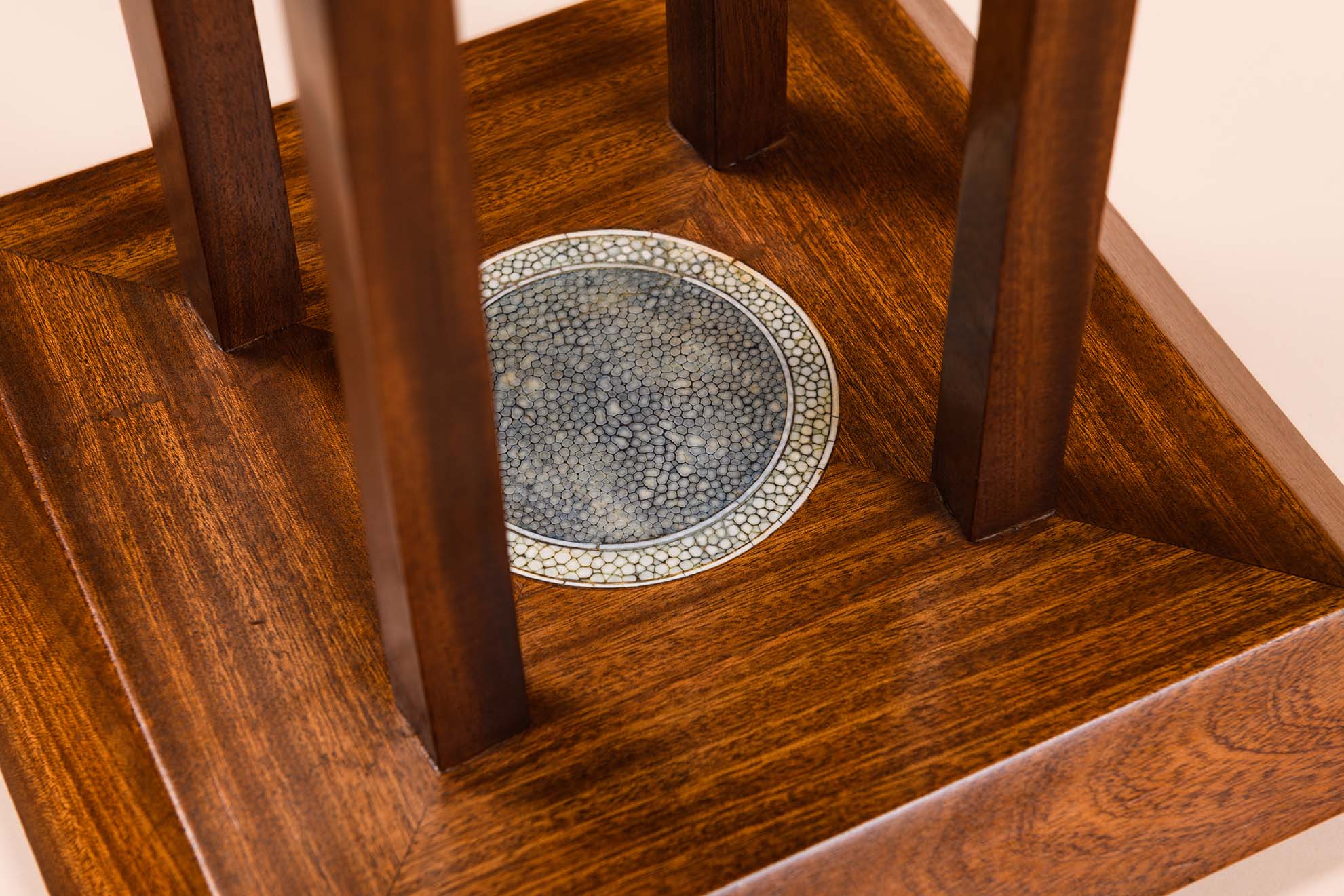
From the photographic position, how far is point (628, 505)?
3.25ft

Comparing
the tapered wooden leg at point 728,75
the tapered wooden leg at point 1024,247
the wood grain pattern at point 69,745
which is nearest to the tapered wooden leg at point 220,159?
the wood grain pattern at point 69,745

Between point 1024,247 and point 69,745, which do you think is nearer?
point 1024,247

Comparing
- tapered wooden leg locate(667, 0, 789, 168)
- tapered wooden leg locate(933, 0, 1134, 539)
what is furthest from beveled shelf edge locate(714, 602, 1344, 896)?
tapered wooden leg locate(667, 0, 789, 168)

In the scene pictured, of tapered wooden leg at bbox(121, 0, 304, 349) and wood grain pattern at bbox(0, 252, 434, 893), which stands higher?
tapered wooden leg at bbox(121, 0, 304, 349)

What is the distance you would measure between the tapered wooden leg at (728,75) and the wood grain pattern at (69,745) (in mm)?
453

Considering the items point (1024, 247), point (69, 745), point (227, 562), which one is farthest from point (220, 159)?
point (1024, 247)

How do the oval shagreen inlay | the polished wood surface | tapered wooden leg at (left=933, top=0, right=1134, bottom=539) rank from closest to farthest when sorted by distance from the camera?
tapered wooden leg at (left=933, top=0, right=1134, bottom=539) → the polished wood surface → the oval shagreen inlay

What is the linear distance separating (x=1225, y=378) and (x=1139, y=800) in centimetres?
27

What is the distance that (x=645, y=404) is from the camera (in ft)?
3.39

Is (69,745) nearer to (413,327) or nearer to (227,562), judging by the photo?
(227,562)

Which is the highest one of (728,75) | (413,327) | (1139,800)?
(413,327)

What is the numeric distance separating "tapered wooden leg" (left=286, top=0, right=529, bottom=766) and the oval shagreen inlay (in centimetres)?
15

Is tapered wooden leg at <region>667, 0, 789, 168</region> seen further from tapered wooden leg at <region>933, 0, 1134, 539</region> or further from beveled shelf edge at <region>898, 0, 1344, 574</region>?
tapered wooden leg at <region>933, 0, 1134, 539</region>

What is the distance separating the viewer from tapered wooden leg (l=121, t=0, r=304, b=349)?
92cm
